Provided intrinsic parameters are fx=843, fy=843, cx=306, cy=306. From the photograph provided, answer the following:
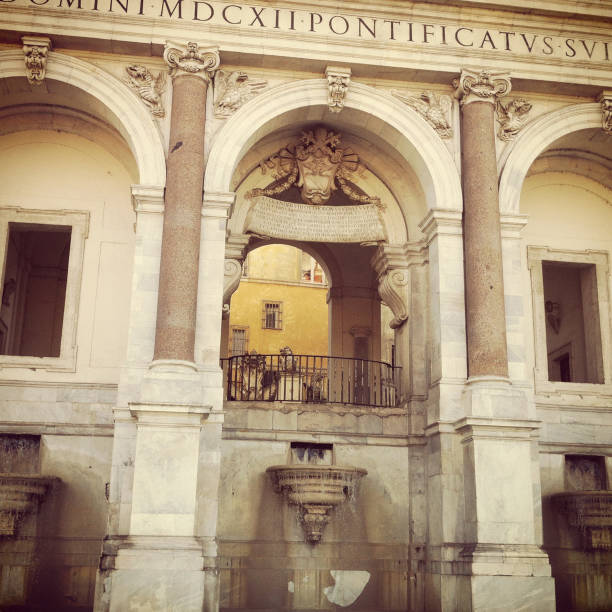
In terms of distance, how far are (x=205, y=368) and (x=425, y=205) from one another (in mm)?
5628

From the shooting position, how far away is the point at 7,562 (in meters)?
14.5

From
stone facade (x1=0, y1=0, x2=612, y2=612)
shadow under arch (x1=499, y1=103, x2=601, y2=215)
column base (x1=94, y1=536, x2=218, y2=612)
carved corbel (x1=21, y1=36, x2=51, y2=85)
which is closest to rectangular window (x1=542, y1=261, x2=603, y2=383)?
stone facade (x1=0, y1=0, x2=612, y2=612)

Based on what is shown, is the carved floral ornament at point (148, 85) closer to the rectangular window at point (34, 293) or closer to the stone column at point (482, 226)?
the rectangular window at point (34, 293)

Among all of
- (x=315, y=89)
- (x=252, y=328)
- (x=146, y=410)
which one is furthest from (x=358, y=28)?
(x=252, y=328)

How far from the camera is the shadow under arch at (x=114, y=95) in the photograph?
48.9 ft

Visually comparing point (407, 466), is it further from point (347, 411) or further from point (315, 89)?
point (315, 89)

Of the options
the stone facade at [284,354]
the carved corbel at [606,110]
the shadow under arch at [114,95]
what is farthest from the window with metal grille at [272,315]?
the shadow under arch at [114,95]

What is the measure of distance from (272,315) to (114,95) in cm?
2558

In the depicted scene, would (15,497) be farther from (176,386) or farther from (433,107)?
(433,107)

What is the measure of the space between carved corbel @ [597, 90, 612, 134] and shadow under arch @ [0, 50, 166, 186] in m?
8.52

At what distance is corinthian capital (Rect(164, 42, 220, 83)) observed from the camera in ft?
49.0

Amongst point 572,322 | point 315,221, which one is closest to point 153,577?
point 315,221

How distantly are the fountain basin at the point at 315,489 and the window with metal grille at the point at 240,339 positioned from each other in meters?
24.6

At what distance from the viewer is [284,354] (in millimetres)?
17672
